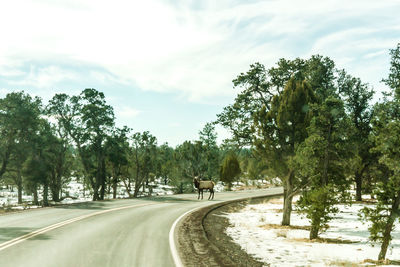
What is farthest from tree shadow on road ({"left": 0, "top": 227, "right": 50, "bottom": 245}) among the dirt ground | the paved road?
the dirt ground

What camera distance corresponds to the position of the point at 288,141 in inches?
723

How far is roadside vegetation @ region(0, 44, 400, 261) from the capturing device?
38.7 ft

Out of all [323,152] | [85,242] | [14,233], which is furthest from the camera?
[323,152]

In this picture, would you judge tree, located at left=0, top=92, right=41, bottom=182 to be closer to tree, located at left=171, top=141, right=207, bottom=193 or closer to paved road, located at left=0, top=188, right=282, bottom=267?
paved road, located at left=0, top=188, right=282, bottom=267

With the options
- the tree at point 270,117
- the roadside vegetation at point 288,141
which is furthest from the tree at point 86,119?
the tree at point 270,117

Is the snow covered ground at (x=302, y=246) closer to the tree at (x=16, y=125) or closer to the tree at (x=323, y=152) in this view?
the tree at (x=323, y=152)

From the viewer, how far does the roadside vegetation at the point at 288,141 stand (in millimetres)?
11805

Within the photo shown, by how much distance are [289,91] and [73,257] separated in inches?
544

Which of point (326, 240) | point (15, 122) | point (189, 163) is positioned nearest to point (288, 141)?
point (326, 240)

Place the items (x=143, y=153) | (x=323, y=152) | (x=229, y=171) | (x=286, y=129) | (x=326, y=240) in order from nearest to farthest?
1. (x=326, y=240)
2. (x=323, y=152)
3. (x=286, y=129)
4. (x=143, y=153)
5. (x=229, y=171)

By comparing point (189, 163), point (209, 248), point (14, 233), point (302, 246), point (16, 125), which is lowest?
point (302, 246)

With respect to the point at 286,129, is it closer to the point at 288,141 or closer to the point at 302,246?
the point at 288,141

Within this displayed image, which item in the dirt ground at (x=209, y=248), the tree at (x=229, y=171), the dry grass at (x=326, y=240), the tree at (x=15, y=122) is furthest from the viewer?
the tree at (x=229, y=171)

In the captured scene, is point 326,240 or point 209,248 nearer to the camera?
point 209,248
